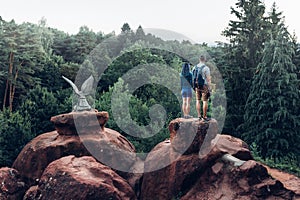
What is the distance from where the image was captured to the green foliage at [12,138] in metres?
17.2

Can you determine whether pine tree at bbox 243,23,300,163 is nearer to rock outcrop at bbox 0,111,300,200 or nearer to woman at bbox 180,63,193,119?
rock outcrop at bbox 0,111,300,200

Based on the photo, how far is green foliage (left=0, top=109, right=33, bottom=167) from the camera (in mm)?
17250

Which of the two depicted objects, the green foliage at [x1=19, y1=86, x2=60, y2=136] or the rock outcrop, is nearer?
the rock outcrop

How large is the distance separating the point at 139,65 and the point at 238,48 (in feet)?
21.6

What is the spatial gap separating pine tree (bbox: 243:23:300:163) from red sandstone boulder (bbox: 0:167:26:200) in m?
10.9

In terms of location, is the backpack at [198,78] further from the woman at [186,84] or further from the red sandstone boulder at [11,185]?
the red sandstone boulder at [11,185]

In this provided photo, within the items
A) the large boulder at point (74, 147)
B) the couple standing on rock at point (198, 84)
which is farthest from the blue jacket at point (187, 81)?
the large boulder at point (74, 147)

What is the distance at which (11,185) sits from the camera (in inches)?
542

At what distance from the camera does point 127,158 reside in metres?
14.3

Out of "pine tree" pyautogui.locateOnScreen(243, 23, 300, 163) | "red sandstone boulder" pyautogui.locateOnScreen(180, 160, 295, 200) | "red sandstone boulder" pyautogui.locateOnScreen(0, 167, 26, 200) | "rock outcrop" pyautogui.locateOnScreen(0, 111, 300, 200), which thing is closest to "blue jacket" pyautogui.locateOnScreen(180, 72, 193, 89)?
"rock outcrop" pyautogui.locateOnScreen(0, 111, 300, 200)

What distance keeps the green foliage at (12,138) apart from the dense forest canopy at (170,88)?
0.14 feet

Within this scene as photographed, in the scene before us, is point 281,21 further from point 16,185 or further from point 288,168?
point 16,185

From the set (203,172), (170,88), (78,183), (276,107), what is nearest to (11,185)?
(78,183)

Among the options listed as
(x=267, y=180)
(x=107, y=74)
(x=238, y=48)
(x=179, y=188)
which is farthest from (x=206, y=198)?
(x=107, y=74)
